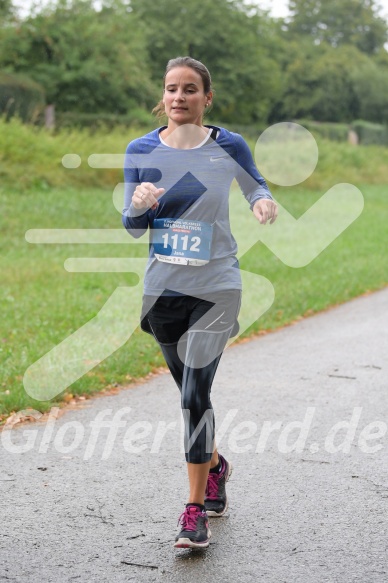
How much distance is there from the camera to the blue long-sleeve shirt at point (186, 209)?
4.11m

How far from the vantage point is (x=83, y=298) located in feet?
36.4

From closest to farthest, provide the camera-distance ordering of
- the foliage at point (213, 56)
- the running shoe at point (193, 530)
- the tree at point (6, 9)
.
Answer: the running shoe at point (193, 530), the tree at point (6, 9), the foliage at point (213, 56)

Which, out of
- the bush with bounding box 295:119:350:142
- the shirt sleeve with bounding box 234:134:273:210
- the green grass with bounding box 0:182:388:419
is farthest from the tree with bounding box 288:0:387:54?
the shirt sleeve with bounding box 234:134:273:210

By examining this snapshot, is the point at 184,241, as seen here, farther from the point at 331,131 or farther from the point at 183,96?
the point at 331,131

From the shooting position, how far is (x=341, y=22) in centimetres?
9125

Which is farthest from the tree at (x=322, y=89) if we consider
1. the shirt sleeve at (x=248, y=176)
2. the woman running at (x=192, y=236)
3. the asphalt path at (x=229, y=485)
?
the woman running at (x=192, y=236)

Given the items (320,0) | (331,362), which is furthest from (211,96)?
(320,0)

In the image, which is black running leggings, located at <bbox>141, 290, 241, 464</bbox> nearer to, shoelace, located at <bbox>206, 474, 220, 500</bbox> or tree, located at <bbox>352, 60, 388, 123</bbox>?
shoelace, located at <bbox>206, 474, 220, 500</bbox>

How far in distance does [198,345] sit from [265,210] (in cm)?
63

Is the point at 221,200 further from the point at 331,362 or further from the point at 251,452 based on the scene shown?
the point at 331,362

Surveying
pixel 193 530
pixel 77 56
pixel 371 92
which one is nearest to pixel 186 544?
pixel 193 530

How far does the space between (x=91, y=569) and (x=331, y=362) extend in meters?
4.91

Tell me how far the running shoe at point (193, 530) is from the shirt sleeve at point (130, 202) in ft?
3.90

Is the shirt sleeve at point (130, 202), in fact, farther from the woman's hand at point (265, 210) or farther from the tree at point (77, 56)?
the tree at point (77, 56)
